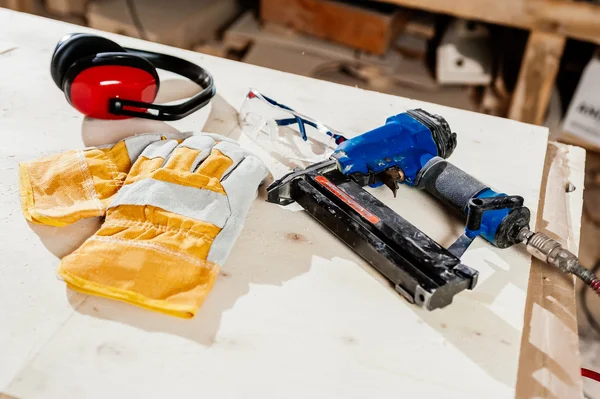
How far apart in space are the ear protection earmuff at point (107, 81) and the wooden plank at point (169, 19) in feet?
3.02

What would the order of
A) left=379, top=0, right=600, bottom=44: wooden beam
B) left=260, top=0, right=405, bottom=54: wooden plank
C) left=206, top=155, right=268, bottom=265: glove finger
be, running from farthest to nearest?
left=260, top=0, right=405, bottom=54: wooden plank
left=379, top=0, right=600, bottom=44: wooden beam
left=206, top=155, right=268, bottom=265: glove finger

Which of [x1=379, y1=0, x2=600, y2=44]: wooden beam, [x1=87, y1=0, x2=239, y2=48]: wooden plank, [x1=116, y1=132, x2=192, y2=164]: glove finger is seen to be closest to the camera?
[x1=116, y1=132, x2=192, y2=164]: glove finger

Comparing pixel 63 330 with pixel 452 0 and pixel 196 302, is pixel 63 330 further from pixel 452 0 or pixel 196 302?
pixel 452 0

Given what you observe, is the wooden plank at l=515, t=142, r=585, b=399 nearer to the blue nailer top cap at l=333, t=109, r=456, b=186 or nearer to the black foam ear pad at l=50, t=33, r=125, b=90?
the blue nailer top cap at l=333, t=109, r=456, b=186

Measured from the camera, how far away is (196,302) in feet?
2.06

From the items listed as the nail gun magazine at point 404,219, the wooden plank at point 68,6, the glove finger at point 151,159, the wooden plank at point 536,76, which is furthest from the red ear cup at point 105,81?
the wooden plank at point 68,6

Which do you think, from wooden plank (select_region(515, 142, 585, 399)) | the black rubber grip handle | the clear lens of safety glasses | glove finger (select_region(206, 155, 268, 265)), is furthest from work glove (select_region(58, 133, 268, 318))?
wooden plank (select_region(515, 142, 585, 399))

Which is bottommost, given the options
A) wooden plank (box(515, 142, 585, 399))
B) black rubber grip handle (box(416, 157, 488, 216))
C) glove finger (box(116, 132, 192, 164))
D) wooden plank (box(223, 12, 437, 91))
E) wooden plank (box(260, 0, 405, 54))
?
wooden plank (box(223, 12, 437, 91))

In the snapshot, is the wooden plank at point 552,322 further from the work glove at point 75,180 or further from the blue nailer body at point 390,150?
the work glove at point 75,180

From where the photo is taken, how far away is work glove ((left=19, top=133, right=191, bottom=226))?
0.73m

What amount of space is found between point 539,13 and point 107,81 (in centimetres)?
111

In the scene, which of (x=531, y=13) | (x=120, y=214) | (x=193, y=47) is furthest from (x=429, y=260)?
(x=193, y=47)

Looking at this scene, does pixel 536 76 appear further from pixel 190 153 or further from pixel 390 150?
pixel 190 153

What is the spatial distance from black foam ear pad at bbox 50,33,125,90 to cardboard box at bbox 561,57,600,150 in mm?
1241
